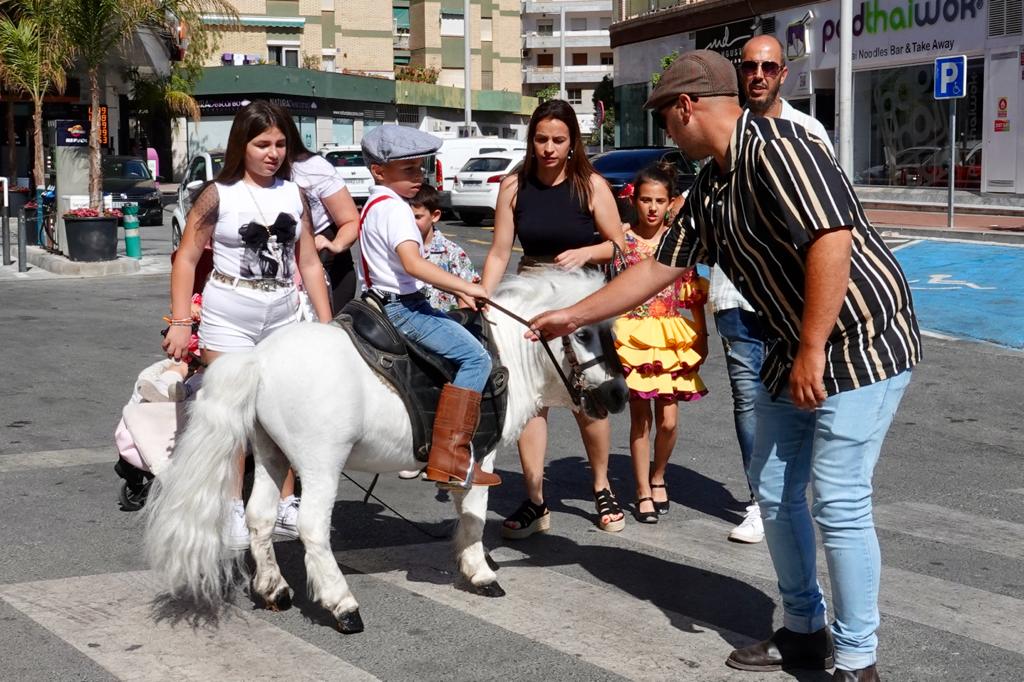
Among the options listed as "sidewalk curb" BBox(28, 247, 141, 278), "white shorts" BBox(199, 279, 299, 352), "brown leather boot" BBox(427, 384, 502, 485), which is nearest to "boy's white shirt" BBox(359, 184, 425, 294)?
"brown leather boot" BBox(427, 384, 502, 485)

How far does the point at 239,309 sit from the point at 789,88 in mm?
32185

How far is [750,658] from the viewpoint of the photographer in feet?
14.0

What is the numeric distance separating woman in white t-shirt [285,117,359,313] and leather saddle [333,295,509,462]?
1.06m

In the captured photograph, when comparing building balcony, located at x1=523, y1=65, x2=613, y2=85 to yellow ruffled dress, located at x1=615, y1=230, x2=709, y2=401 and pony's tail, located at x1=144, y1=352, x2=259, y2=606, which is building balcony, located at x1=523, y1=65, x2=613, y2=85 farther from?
pony's tail, located at x1=144, y1=352, x2=259, y2=606

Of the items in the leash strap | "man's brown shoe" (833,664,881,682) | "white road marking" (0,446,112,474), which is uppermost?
the leash strap

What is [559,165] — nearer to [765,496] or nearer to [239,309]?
[239,309]

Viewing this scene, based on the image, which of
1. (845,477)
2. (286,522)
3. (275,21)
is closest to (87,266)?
(286,522)

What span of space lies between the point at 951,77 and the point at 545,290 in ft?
55.2

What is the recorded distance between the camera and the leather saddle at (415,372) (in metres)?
4.71

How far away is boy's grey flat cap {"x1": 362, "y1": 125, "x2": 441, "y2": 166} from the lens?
499 cm

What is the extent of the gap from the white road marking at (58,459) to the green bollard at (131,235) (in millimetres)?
12528

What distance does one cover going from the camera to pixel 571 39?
94.4m

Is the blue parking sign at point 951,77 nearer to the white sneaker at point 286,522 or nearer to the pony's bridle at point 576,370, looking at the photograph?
the pony's bridle at point 576,370

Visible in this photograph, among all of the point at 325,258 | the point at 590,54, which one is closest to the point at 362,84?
the point at 590,54
